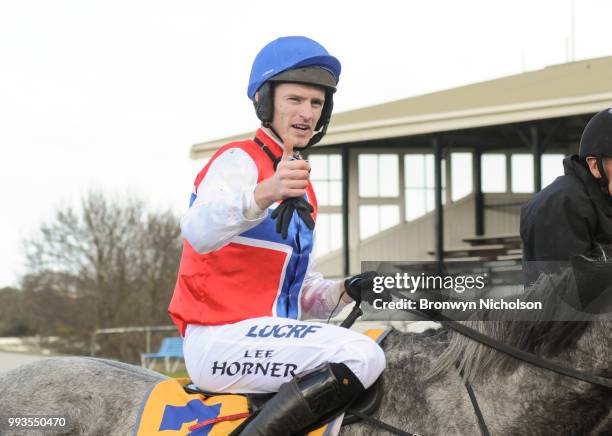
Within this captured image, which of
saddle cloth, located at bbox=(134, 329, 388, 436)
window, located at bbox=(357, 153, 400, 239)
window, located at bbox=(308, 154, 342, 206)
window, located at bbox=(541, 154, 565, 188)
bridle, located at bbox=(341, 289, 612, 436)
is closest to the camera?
bridle, located at bbox=(341, 289, 612, 436)

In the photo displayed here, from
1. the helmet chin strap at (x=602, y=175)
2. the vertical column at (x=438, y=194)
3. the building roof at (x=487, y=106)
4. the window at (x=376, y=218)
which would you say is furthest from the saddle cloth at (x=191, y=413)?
the window at (x=376, y=218)

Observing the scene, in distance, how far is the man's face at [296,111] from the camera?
2941 millimetres

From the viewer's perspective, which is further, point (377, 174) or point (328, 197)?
point (328, 197)

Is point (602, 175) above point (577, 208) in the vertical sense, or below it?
above

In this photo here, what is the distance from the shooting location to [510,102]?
1622cm

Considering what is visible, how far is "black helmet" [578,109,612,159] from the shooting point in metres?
3.24

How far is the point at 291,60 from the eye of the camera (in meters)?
2.92

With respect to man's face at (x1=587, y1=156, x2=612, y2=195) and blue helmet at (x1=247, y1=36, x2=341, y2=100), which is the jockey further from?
man's face at (x1=587, y1=156, x2=612, y2=195)

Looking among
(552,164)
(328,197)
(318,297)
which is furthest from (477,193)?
(318,297)

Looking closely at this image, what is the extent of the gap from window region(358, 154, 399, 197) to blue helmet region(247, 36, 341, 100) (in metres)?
16.6

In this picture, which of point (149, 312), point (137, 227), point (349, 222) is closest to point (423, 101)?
point (349, 222)

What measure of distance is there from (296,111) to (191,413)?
1.07 meters

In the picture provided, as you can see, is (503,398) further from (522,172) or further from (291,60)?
(522,172)

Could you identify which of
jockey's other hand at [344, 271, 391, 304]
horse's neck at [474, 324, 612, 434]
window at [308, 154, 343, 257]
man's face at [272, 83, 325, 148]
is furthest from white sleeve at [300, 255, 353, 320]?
window at [308, 154, 343, 257]
